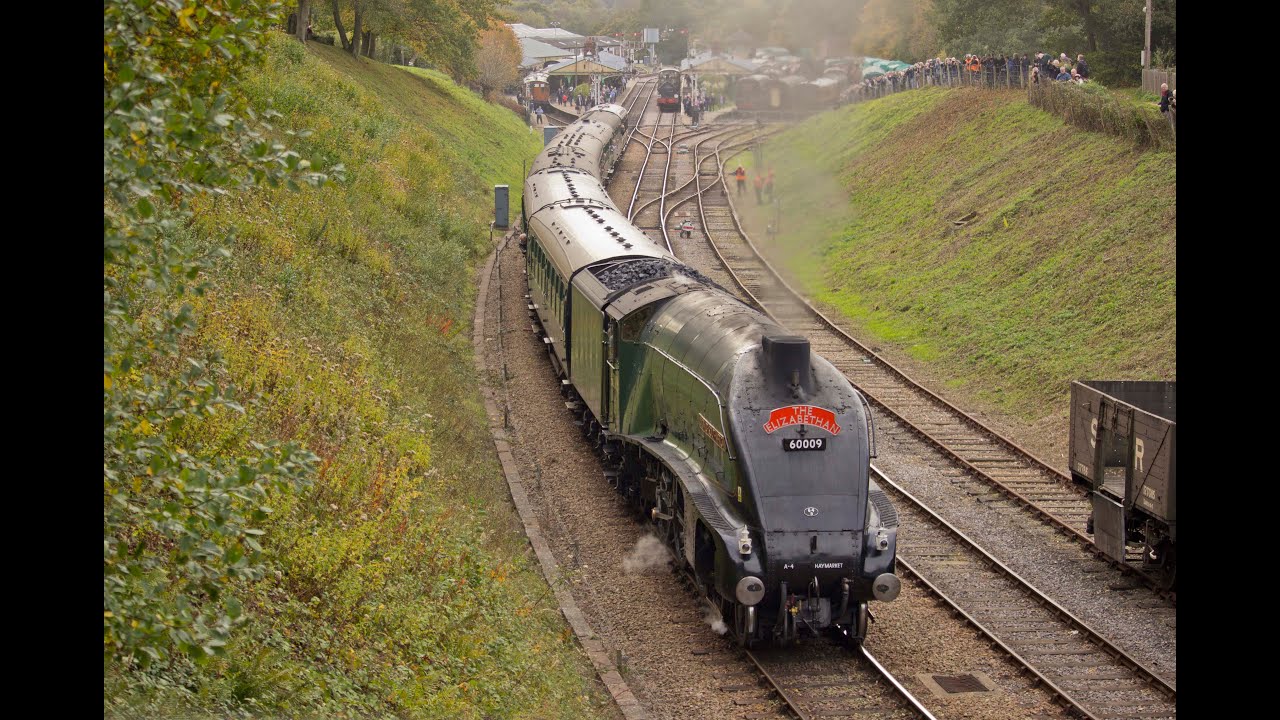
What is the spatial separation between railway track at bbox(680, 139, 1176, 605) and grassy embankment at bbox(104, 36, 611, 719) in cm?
715

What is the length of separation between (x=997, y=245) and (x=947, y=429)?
37.0 ft

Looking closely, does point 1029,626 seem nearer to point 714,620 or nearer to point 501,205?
point 714,620

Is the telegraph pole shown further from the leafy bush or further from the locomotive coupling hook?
the locomotive coupling hook

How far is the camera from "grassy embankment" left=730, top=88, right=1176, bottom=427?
23.1 metres

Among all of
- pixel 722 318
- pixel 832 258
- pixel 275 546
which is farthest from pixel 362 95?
pixel 275 546

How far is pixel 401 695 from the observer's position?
10.2 metres

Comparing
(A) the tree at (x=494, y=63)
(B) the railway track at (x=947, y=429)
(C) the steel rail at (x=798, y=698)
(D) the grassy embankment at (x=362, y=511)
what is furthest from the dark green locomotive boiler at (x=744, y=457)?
(A) the tree at (x=494, y=63)

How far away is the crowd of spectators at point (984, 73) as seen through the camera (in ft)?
129

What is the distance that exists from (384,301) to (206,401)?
638 inches

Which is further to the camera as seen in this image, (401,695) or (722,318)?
(722,318)

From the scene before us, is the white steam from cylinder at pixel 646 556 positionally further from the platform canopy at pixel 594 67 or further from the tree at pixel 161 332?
the platform canopy at pixel 594 67

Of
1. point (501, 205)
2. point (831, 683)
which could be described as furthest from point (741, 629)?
point (501, 205)

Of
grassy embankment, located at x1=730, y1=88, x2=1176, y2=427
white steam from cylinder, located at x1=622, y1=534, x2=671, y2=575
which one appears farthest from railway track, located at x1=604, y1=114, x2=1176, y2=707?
grassy embankment, located at x1=730, y1=88, x2=1176, y2=427

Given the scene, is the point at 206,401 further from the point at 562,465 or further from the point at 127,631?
the point at 562,465
